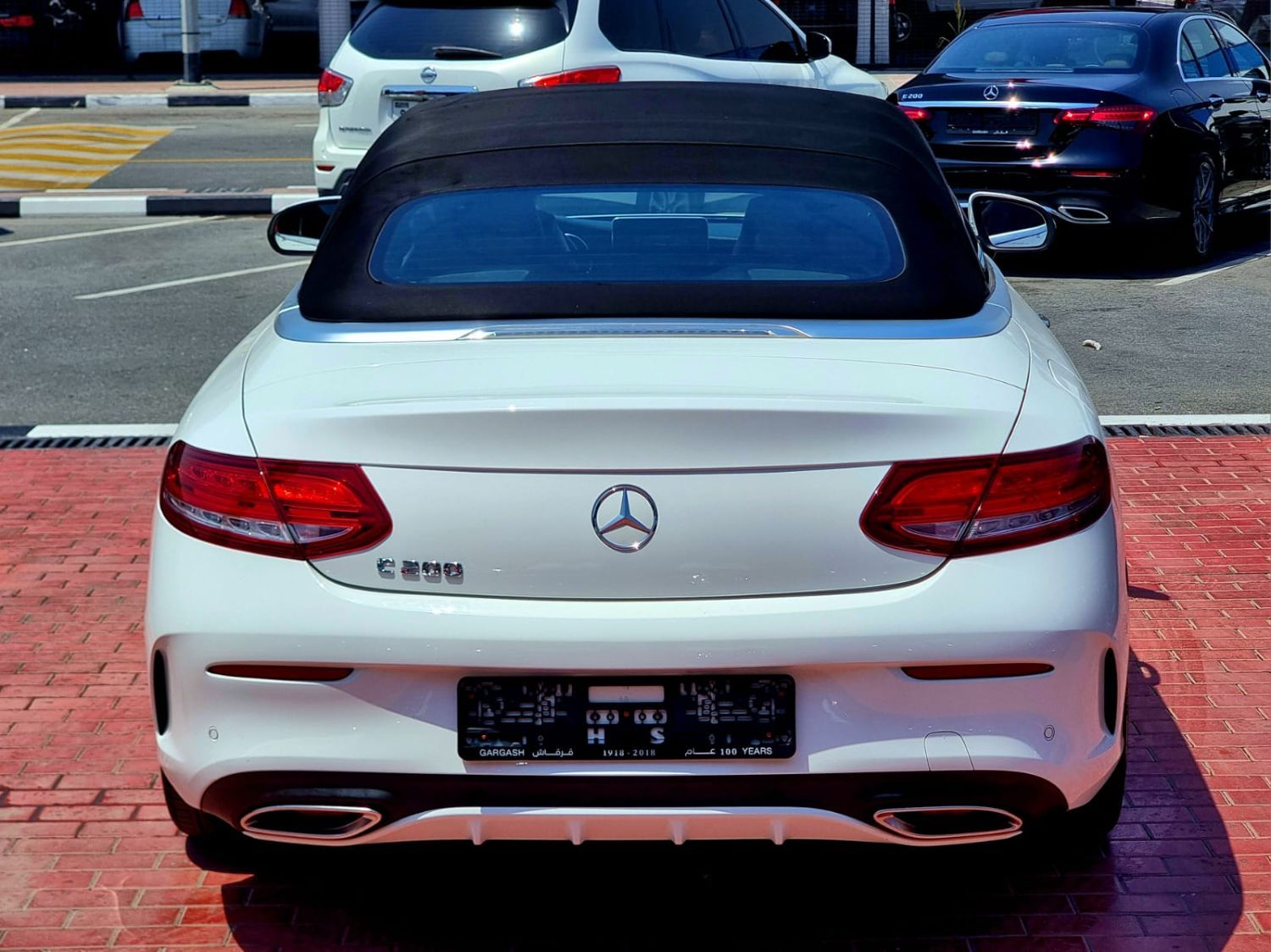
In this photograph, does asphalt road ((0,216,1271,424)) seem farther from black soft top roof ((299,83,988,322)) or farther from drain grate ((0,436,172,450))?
black soft top roof ((299,83,988,322))

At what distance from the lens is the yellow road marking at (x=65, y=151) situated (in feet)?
49.3

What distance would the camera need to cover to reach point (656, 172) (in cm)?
370

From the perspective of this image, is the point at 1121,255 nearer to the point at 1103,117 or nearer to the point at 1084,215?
the point at 1084,215

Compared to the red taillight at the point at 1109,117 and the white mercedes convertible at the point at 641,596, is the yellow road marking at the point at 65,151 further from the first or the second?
the white mercedes convertible at the point at 641,596

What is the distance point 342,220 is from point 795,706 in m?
1.58

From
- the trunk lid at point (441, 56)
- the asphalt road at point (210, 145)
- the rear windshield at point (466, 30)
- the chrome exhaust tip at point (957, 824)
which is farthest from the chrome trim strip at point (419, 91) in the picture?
the chrome exhaust tip at point (957, 824)

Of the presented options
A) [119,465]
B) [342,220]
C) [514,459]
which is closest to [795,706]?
[514,459]

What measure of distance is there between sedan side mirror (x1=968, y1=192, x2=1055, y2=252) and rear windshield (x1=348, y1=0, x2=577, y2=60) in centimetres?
584

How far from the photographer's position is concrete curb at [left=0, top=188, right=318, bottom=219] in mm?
13172

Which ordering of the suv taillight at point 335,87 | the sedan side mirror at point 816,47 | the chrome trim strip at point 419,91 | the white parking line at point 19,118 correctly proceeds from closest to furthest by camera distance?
the chrome trim strip at point 419,91
the suv taillight at point 335,87
the sedan side mirror at point 816,47
the white parking line at point 19,118

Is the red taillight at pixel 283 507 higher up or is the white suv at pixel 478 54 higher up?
the white suv at pixel 478 54

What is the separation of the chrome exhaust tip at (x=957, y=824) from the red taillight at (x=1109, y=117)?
773 cm

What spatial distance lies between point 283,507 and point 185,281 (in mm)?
8039

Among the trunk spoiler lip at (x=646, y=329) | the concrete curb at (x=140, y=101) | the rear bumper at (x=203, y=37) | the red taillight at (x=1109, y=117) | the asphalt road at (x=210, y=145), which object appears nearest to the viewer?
the trunk spoiler lip at (x=646, y=329)
